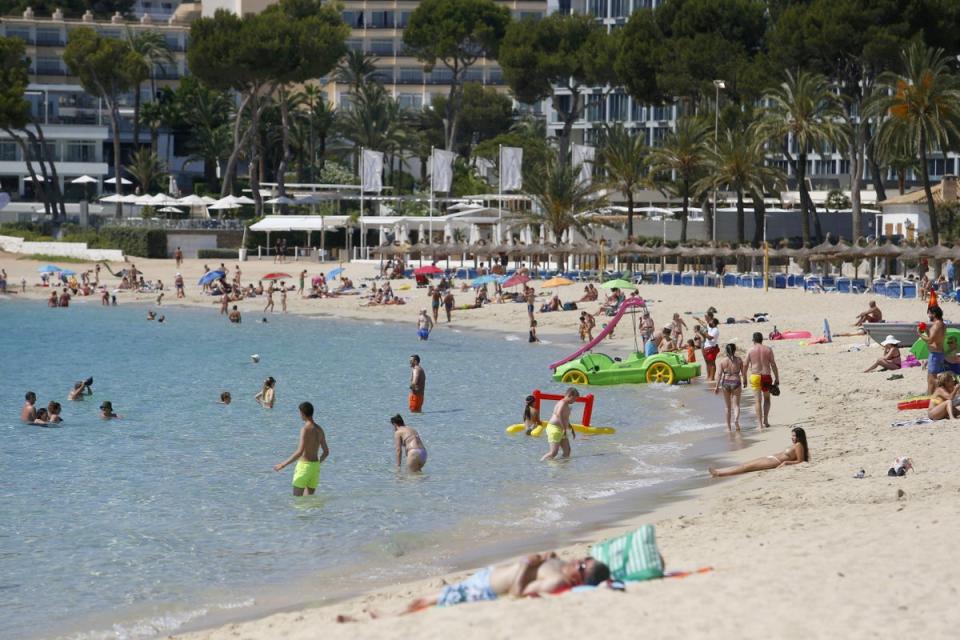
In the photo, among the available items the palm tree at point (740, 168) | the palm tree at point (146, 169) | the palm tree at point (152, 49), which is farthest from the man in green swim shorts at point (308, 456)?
the palm tree at point (152, 49)

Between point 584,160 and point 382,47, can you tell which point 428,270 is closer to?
point 584,160

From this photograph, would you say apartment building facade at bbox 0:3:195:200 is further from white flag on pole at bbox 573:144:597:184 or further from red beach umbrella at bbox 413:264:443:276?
red beach umbrella at bbox 413:264:443:276

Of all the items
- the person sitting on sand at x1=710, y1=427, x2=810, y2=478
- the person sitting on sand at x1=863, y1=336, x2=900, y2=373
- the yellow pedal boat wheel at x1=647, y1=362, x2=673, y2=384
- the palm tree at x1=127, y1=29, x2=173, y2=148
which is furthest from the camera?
the palm tree at x1=127, y1=29, x2=173, y2=148

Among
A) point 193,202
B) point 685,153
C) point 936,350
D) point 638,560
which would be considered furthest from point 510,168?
point 638,560

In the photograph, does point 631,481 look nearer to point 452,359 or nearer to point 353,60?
point 452,359

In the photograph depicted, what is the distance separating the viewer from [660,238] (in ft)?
198

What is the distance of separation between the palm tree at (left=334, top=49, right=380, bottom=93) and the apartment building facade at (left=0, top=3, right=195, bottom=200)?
40.5 feet

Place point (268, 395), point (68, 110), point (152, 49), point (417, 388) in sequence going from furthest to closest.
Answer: point (152, 49) < point (68, 110) < point (268, 395) < point (417, 388)

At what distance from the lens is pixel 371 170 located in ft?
216

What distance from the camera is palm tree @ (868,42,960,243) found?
4700 centimetres

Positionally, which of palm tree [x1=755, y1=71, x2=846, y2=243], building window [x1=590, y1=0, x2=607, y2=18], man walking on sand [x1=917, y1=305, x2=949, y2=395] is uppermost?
building window [x1=590, y1=0, x2=607, y2=18]

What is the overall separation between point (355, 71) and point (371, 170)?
105ft

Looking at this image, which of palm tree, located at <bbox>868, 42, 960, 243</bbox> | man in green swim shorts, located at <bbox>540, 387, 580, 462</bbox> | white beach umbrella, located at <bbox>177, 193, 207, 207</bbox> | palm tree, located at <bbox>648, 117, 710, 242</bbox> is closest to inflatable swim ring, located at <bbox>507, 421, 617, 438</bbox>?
man in green swim shorts, located at <bbox>540, 387, 580, 462</bbox>

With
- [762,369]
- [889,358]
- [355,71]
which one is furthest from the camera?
[355,71]
